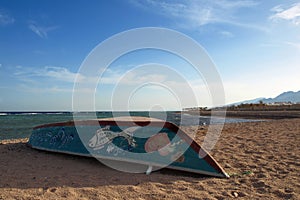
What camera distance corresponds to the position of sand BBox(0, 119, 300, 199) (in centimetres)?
345

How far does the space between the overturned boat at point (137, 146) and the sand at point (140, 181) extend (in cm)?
19

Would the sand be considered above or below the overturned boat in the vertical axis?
below

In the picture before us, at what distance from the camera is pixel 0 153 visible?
20.6 feet

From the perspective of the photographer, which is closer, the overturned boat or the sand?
the sand

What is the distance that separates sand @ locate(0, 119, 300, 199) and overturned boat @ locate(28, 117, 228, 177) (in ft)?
0.64

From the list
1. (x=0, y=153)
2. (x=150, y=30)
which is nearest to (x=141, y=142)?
(x=0, y=153)

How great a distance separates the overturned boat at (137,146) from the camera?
440 cm

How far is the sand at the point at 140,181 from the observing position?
345cm

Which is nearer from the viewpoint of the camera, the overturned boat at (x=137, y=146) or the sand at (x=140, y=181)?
the sand at (x=140, y=181)

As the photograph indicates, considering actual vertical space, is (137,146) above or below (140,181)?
above

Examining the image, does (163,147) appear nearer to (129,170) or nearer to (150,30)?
(129,170)

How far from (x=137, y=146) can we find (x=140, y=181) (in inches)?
36.3

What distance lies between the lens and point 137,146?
4875mm

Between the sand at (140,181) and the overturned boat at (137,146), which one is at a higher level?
the overturned boat at (137,146)
